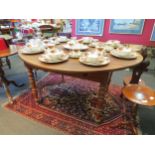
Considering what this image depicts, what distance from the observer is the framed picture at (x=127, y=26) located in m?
3.79

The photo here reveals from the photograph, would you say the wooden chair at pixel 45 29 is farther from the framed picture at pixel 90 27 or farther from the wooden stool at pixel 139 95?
the wooden stool at pixel 139 95

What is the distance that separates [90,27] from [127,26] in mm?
1115

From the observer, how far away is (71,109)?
202cm

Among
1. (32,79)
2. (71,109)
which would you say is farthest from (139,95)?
(32,79)

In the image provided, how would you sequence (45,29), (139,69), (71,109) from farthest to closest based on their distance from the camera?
(45,29), (71,109), (139,69)

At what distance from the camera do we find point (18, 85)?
8.54 ft

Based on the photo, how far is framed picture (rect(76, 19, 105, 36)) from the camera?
4.12m

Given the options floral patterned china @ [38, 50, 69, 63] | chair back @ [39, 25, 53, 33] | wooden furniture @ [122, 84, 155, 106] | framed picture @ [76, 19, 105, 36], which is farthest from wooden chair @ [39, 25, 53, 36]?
wooden furniture @ [122, 84, 155, 106]

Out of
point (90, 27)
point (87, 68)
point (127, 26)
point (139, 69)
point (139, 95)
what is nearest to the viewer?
point (87, 68)

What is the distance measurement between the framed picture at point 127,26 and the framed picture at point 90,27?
0.34 m

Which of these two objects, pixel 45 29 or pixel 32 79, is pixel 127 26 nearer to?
pixel 45 29

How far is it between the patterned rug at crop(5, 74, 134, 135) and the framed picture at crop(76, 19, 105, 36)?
7.38 ft

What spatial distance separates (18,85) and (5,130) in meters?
1.10

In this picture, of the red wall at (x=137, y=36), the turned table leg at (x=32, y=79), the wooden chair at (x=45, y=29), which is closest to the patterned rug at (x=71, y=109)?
the turned table leg at (x=32, y=79)
